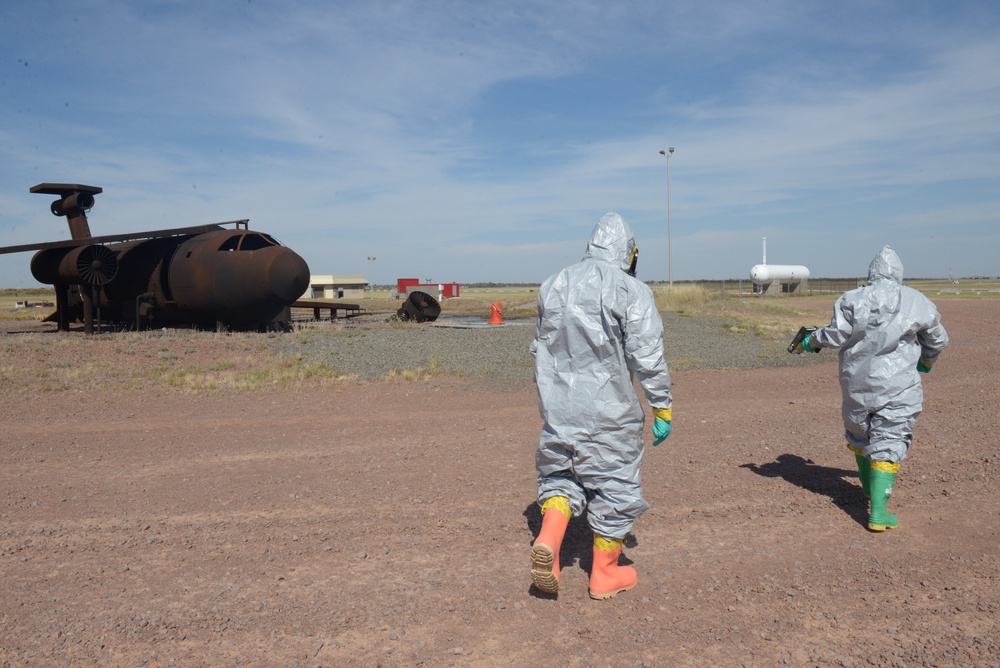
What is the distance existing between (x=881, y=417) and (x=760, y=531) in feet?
3.58

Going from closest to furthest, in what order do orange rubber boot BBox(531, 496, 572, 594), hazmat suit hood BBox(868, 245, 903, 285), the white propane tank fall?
orange rubber boot BBox(531, 496, 572, 594) → hazmat suit hood BBox(868, 245, 903, 285) → the white propane tank

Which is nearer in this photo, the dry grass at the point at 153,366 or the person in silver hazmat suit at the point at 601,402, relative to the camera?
the person in silver hazmat suit at the point at 601,402

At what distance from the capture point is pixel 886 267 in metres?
5.18

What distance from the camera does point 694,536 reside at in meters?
4.78

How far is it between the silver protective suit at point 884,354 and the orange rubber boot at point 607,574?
81.8 inches

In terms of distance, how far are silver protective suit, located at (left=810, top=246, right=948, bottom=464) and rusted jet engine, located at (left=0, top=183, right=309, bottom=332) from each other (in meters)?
15.8

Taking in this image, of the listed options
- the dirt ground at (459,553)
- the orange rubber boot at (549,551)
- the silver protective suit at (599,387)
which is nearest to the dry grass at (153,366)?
the dirt ground at (459,553)

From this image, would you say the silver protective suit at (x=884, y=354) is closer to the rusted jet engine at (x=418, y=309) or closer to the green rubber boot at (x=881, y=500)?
the green rubber boot at (x=881, y=500)

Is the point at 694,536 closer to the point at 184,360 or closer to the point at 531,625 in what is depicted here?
the point at 531,625

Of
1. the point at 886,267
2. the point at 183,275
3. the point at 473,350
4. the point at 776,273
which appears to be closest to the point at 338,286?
the point at 776,273

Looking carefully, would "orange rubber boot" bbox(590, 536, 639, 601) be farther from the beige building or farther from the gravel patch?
the beige building

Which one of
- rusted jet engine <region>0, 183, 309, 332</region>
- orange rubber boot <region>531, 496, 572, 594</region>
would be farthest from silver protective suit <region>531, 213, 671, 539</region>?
rusted jet engine <region>0, 183, 309, 332</region>

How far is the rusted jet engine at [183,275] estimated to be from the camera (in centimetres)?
1858

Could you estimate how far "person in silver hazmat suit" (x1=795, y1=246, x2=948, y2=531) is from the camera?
16.1ft
